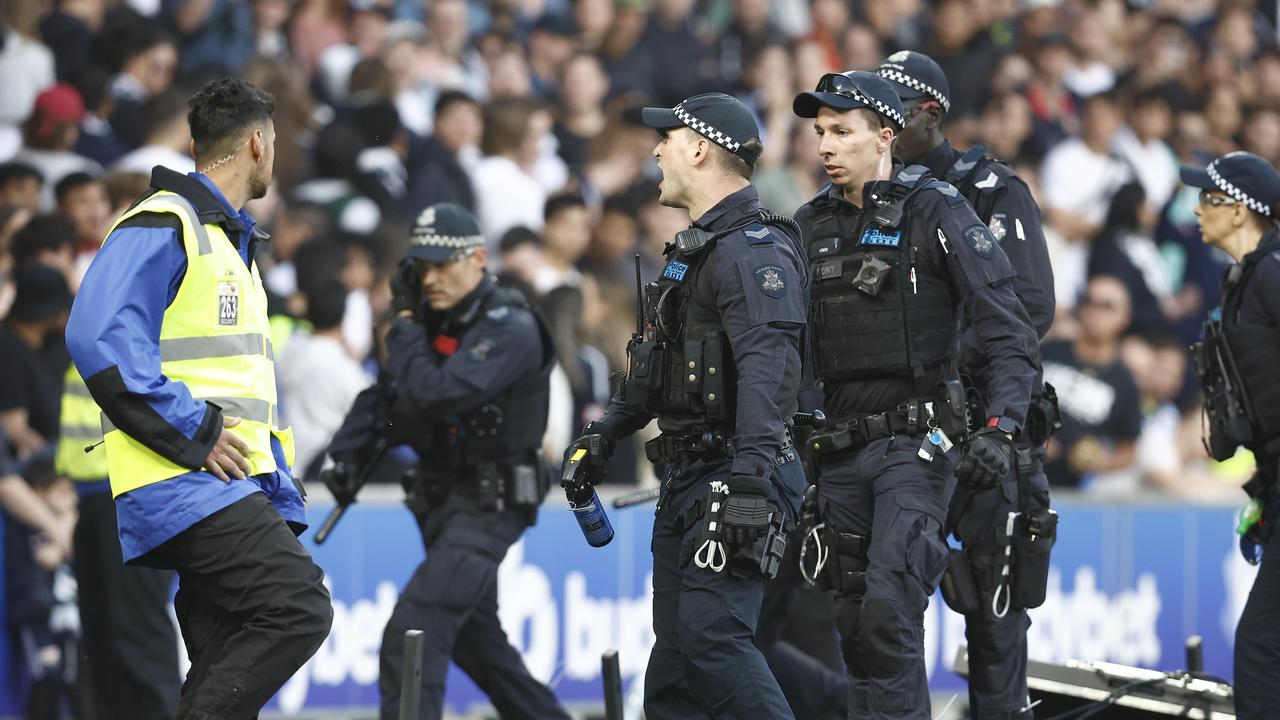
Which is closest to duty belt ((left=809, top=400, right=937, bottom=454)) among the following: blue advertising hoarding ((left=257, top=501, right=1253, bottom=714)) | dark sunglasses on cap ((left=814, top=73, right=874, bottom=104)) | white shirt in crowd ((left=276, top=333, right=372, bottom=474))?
dark sunglasses on cap ((left=814, top=73, right=874, bottom=104))

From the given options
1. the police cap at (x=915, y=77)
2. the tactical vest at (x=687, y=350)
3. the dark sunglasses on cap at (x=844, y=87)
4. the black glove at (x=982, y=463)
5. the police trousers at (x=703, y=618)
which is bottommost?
the police trousers at (x=703, y=618)

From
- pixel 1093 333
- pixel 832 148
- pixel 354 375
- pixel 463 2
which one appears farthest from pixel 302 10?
pixel 832 148

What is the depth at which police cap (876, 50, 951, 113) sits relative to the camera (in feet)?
24.5

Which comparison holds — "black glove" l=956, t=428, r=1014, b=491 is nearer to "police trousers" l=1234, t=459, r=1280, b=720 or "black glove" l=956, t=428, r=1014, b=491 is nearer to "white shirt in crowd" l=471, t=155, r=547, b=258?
"police trousers" l=1234, t=459, r=1280, b=720

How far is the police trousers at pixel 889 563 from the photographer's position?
6.27m

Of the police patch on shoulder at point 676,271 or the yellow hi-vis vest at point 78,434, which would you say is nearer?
the police patch on shoulder at point 676,271

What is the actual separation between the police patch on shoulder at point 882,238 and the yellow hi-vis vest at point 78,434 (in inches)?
176

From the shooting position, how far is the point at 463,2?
1407cm

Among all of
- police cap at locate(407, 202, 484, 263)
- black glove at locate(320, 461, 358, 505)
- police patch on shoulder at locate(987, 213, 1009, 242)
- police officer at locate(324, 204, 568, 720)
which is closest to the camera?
police patch on shoulder at locate(987, 213, 1009, 242)

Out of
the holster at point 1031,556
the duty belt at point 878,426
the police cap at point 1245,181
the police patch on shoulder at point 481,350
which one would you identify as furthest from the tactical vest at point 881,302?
the police patch on shoulder at point 481,350

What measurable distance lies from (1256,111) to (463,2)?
8.35 metres

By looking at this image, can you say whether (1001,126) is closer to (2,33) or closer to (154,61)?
(154,61)

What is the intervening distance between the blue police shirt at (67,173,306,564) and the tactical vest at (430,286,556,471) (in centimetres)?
237

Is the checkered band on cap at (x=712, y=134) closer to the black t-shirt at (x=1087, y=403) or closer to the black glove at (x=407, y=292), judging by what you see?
the black glove at (x=407, y=292)
